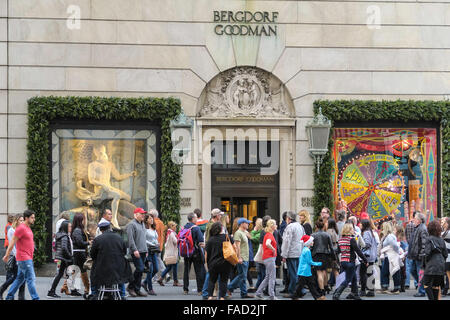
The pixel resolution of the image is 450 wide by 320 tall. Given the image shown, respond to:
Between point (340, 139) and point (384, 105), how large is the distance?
4.99 ft

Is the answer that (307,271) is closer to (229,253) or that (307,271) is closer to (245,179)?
(229,253)

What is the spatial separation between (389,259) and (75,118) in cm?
906

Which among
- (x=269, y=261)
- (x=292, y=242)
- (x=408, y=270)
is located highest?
(x=292, y=242)

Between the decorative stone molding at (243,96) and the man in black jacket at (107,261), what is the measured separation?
8.64 m

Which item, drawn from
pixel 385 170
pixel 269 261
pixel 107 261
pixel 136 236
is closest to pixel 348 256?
pixel 269 261

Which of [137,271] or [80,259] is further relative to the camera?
[137,271]

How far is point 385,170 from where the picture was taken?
23.9 meters

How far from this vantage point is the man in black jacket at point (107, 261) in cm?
1512

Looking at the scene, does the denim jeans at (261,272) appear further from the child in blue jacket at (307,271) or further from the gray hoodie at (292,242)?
the child in blue jacket at (307,271)

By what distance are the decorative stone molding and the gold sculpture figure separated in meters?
2.85

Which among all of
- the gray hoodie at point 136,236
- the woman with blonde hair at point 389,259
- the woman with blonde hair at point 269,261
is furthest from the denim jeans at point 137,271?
the woman with blonde hair at point 389,259

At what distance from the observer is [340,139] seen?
23.7 m

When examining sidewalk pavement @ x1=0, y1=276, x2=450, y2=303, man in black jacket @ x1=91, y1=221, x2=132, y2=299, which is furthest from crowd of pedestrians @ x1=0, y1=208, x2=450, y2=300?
man in black jacket @ x1=91, y1=221, x2=132, y2=299

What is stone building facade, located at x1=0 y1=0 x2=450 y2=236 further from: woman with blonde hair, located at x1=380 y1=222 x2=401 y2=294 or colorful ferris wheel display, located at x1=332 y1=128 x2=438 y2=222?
woman with blonde hair, located at x1=380 y1=222 x2=401 y2=294
